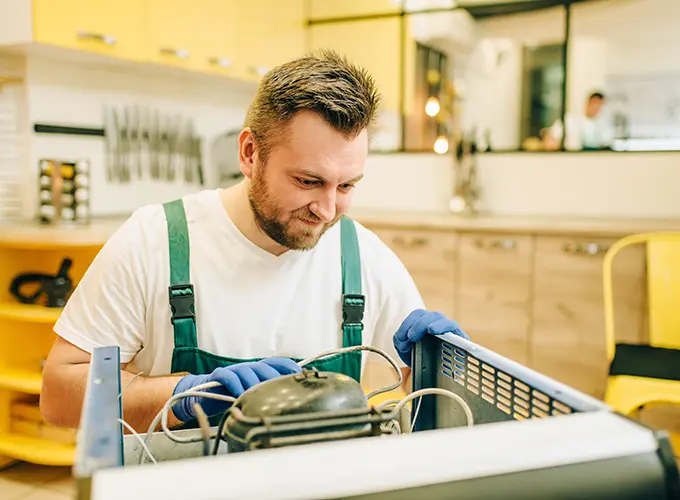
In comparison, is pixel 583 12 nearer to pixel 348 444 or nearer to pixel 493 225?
pixel 493 225

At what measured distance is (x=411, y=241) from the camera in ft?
9.88

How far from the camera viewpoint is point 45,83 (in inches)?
105

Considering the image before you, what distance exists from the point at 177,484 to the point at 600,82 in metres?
5.62

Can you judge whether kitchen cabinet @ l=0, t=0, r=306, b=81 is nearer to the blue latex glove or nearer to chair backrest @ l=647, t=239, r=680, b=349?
the blue latex glove

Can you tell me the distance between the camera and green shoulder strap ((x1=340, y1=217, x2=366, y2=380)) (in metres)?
1.20

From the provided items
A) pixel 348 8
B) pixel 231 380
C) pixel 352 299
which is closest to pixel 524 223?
pixel 348 8

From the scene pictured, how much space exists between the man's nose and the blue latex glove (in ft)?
1.03

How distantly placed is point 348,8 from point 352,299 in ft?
9.69

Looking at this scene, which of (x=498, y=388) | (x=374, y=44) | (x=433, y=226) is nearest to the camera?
(x=498, y=388)

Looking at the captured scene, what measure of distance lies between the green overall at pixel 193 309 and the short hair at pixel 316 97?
0.21 meters

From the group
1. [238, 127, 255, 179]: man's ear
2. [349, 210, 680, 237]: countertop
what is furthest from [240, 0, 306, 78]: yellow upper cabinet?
[238, 127, 255, 179]: man's ear

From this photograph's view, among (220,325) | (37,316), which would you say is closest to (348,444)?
(220,325)

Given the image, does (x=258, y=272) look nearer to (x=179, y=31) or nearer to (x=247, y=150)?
(x=247, y=150)

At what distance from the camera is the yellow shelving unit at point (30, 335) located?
2.29 m
